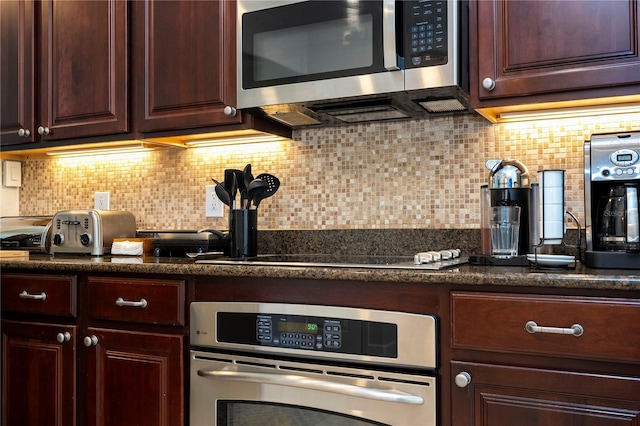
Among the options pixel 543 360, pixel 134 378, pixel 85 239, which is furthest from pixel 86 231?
pixel 543 360

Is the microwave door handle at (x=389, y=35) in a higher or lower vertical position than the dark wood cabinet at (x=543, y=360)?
higher

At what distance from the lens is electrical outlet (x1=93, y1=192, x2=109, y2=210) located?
252cm

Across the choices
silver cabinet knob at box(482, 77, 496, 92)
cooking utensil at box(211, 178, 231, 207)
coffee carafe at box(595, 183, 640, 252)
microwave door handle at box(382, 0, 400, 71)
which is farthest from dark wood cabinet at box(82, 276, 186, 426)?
coffee carafe at box(595, 183, 640, 252)

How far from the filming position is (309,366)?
1.45 m

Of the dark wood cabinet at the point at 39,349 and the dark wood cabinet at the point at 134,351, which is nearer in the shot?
the dark wood cabinet at the point at 134,351

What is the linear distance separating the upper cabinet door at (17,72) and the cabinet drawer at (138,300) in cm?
92

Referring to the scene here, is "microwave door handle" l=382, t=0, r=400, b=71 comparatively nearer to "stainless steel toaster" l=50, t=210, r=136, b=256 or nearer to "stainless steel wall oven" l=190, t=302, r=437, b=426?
"stainless steel wall oven" l=190, t=302, r=437, b=426

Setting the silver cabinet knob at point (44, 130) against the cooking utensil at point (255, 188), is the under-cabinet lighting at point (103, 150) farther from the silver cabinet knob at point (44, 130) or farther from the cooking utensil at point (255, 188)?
the cooking utensil at point (255, 188)

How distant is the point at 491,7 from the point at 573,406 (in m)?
1.04

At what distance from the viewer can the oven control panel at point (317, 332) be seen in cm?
A: 135

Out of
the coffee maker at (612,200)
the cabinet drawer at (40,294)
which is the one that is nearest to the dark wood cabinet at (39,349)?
the cabinet drawer at (40,294)

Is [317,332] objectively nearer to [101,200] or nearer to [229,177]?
[229,177]

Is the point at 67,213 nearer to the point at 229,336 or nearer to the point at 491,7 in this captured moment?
the point at 229,336

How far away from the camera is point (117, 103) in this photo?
6.96 feet
